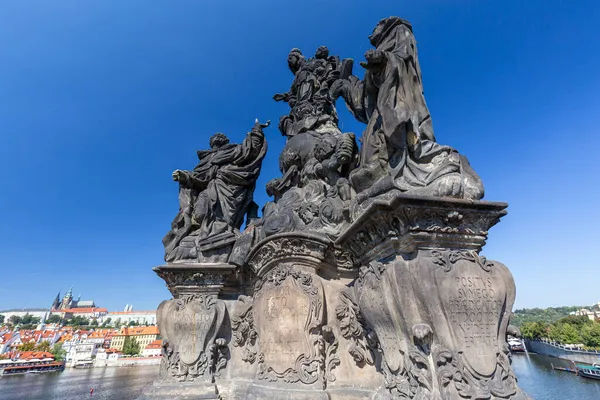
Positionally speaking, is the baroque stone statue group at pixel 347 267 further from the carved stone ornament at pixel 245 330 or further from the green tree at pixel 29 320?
the green tree at pixel 29 320

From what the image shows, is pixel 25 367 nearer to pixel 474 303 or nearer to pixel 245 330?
pixel 245 330

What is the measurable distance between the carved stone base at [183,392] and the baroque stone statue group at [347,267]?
0.02m

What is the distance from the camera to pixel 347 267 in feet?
14.9

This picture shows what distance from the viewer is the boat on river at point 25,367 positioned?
4697cm

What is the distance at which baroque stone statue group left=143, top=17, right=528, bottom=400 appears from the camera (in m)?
2.91

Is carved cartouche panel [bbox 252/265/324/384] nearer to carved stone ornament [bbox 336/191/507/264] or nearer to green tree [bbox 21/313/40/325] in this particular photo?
carved stone ornament [bbox 336/191/507/264]

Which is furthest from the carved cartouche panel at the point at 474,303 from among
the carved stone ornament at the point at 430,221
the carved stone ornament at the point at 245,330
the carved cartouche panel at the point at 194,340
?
the carved cartouche panel at the point at 194,340

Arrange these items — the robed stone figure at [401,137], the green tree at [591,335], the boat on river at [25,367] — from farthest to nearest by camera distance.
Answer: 1. the boat on river at [25,367]
2. the green tree at [591,335]
3. the robed stone figure at [401,137]

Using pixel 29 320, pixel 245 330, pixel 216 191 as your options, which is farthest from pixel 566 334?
pixel 29 320

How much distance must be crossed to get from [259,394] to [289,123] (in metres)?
5.32

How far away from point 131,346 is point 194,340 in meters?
75.8

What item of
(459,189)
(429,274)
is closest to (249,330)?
(429,274)

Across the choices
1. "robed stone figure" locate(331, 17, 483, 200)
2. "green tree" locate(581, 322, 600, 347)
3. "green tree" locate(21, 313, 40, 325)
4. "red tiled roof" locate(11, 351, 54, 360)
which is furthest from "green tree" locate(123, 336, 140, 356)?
"green tree" locate(21, 313, 40, 325)

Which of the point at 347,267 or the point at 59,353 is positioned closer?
the point at 347,267
